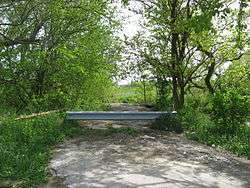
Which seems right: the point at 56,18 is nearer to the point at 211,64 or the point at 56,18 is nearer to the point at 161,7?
the point at 161,7

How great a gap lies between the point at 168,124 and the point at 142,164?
4.69 m

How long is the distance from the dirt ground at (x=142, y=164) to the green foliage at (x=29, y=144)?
29cm

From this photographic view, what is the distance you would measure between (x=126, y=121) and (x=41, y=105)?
433 cm

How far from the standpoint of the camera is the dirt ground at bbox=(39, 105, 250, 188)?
8.16 meters

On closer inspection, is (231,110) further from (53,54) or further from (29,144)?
(53,54)

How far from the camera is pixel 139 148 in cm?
1087

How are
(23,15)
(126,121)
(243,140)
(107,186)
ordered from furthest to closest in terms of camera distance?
1. (23,15)
2. (126,121)
3. (243,140)
4. (107,186)

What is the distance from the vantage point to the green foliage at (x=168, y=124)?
1377 cm

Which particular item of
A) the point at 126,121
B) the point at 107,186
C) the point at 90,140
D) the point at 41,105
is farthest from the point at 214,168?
the point at 41,105

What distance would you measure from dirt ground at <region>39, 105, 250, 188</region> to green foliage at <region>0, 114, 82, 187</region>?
0.29 metres

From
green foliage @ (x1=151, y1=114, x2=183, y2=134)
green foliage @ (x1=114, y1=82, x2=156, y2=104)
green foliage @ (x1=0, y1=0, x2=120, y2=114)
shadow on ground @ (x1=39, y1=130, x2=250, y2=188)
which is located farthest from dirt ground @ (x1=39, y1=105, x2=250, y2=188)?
green foliage @ (x1=114, y1=82, x2=156, y2=104)

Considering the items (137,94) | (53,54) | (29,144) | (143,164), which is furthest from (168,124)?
(137,94)

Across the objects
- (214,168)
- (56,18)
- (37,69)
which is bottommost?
(214,168)

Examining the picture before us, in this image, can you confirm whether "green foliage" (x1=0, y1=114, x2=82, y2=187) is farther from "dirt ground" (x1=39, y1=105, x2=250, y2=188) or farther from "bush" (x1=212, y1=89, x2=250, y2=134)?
"bush" (x1=212, y1=89, x2=250, y2=134)
